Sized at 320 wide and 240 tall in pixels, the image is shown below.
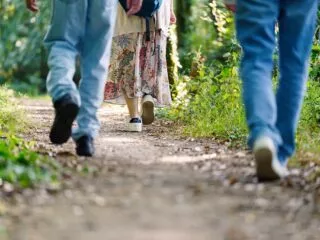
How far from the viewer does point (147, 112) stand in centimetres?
749

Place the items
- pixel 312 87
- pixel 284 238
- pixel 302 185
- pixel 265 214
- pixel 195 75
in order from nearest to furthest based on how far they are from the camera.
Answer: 1. pixel 284 238
2. pixel 265 214
3. pixel 302 185
4. pixel 312 87
5. pixel 195 75

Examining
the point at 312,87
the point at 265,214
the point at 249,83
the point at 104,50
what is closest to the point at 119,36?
the point at 312,87

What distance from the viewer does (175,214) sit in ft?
10.1

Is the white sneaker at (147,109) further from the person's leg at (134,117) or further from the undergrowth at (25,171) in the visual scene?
the undergrowth at (25,171)

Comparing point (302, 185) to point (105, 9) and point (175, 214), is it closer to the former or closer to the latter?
point (175, 214)

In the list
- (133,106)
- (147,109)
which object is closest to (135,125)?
(133,106)

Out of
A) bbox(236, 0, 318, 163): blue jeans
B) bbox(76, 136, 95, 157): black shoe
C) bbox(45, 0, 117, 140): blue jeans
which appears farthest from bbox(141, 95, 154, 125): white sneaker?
bbox(236, 0, 318, 163): blue jeans

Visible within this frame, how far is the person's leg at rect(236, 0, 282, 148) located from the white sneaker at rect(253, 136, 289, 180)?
6.8 inches

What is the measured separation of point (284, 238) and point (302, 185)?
92 cm

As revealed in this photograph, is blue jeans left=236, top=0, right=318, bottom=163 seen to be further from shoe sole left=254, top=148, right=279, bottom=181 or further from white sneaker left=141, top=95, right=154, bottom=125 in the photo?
white sneaker left=141, top=95, right=154, bottom=125

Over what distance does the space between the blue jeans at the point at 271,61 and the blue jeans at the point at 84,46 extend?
1.01 meters

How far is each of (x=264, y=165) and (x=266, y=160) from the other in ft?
0.13

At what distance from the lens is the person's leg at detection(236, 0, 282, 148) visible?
394 centimetres

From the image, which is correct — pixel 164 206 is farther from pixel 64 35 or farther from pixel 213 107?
pixel 213 107
